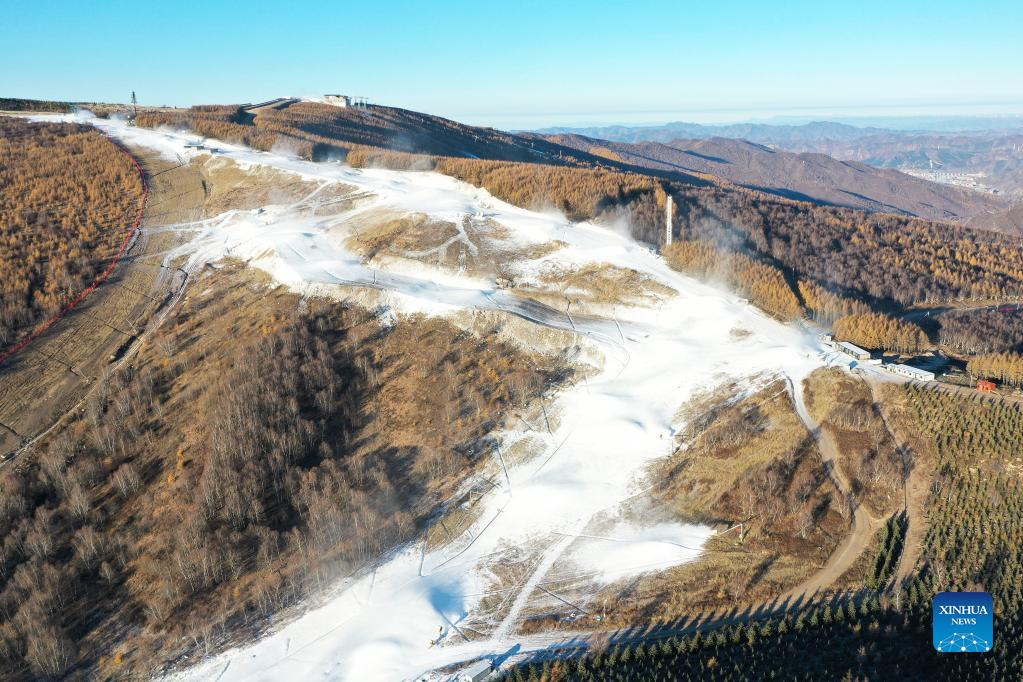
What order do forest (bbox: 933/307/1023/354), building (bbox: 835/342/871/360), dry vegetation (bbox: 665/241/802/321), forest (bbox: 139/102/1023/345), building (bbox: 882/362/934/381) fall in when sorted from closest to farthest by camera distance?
building (bbox: 882/362/934/381), building (bbox: 835/342/871/360), forest (bbox: 933/307/1023/354), dry vegetation (bbox: 665/241/802/321), forest (bbox: 139/102/1023/345)

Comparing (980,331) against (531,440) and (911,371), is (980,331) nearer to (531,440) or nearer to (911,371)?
(911,371)

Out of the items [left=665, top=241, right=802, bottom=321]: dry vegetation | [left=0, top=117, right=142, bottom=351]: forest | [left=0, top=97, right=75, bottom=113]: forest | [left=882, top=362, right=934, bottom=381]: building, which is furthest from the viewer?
[left=0, top=97, right=75, bottom=113]: forest

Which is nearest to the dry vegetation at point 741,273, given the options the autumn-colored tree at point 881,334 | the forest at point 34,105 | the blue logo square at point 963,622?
the autumn-colored tree at point 881,334

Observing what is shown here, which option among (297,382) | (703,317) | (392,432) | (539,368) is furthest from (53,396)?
(703,317)

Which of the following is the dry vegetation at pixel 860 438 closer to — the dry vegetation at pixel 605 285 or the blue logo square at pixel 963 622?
the blue logo square at pixel 963 622

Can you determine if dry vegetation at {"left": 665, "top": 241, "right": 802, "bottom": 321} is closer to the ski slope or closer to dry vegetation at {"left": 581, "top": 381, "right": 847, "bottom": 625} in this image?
the ski slope

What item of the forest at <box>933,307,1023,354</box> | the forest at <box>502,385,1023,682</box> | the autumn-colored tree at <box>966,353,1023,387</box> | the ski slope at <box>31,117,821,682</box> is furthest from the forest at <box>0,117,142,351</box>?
the forest at <box>933,307,1023,354</box>

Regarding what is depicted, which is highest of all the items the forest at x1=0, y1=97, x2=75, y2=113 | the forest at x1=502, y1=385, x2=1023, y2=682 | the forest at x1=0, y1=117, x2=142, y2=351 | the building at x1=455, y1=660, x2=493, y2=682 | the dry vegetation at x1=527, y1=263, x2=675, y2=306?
the forest at x1=0, y1=97, x2=75, y2=113

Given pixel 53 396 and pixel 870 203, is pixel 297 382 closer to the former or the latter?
pixel 53 396
